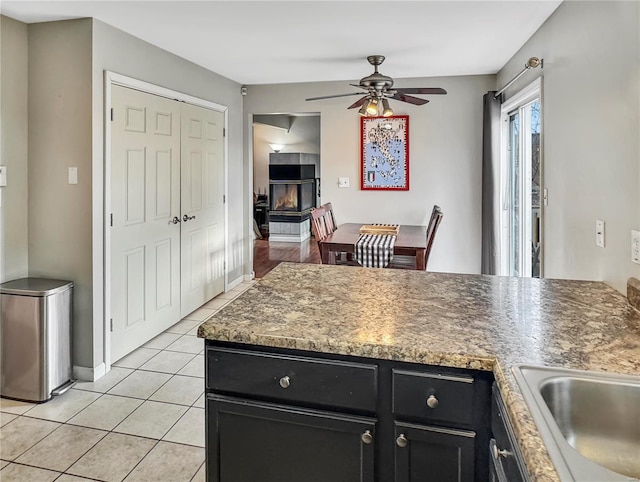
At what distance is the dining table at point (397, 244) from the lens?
3478mm

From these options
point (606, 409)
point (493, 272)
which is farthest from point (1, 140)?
point (493, 272)

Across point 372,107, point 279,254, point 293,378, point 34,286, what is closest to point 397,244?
point 372,107

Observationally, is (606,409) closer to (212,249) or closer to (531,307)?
(531,307)

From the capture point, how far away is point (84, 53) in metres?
2.79

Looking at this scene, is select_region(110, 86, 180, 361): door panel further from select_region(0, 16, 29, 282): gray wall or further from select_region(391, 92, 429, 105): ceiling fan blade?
select_region(391, 92, 429, 105): ceiling fan blade

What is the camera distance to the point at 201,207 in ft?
14.1

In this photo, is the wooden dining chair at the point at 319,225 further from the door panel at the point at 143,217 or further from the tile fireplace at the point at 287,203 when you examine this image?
the tile fireplace at the point at 287,203

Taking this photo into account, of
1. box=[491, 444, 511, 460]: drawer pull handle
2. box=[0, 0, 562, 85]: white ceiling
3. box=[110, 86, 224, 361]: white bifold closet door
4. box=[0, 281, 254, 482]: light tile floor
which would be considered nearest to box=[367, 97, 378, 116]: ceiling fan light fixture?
box=[0, 0, 562, 85]: white ceiling

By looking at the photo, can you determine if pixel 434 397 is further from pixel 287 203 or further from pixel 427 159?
pixel 287 203

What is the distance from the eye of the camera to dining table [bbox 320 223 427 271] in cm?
348

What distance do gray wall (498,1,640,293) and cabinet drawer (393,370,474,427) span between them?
1.01 metres

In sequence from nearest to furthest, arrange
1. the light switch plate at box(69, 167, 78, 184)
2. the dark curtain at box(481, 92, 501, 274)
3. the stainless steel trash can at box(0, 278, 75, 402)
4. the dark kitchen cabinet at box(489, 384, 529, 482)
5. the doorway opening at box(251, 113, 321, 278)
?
the dark kitchen cabinet at box(489, 384, 529, 482) → the stainless steel trash can at box(0, 278, 75, 402) → the light switch plate at box(69, 167, 78, 184) → the dark curtain at box(481, 92, 501, 274) → the doorway opening at box(251, 113, 321, 278)

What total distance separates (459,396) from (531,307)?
0.59 metres

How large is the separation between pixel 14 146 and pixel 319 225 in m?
2.26
